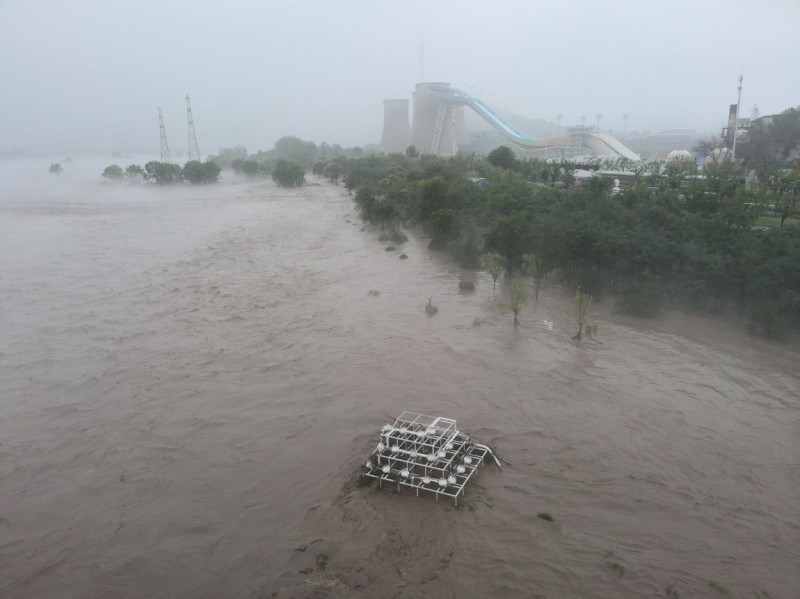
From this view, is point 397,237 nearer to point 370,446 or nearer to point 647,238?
point 647,238

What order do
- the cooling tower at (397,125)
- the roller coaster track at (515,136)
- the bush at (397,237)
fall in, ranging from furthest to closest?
1. the cooling tower at (397,125)
2. the roller coaster track at (515,136)
3. the bush at (397,237)

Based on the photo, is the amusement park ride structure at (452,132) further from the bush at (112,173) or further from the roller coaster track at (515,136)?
the bush at (112,173)

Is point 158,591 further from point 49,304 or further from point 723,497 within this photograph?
point 49,304

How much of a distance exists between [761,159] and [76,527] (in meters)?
29.4

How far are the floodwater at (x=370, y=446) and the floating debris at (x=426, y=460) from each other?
18cm

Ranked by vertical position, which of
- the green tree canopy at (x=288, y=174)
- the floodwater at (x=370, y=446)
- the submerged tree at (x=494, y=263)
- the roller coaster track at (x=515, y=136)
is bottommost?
the floodwater at (x=370, y=446)

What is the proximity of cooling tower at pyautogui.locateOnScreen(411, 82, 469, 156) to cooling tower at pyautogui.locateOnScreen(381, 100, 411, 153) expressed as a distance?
3.50 metres

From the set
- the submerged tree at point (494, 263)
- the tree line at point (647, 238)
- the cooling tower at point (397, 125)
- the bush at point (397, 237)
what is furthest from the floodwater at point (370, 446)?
the cooling tower at point (397, 125)

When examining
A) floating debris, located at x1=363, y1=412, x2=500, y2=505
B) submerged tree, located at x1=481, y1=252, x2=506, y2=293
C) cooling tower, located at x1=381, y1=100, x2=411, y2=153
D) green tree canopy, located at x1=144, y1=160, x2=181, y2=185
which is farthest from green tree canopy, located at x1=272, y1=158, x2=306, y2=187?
floating debris, located at x1=363, y1=412, x2=500, y2=505

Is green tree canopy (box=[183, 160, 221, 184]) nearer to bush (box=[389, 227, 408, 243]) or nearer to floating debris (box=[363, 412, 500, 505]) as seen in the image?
bush (box=[389, 227, 408, 243])

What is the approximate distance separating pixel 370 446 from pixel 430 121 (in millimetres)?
50375

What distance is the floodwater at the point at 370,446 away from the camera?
470cm

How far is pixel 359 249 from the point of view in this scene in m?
17.8

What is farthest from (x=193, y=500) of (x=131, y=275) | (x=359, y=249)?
(x=359, y=249)
